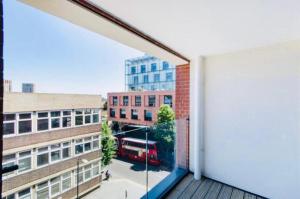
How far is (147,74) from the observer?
2966cm

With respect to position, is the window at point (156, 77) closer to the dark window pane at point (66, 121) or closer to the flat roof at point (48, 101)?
the flat roof at point (48, 101)

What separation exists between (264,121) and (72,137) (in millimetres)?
11989

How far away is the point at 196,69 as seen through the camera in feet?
8.76

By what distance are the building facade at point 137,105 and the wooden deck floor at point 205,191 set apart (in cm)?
1655

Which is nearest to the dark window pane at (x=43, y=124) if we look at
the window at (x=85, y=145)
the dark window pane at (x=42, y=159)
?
the dark window pane at (x=42, y=159)

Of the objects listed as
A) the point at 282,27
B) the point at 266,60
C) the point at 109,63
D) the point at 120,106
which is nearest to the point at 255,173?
the point at 266,60

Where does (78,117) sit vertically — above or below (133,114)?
above

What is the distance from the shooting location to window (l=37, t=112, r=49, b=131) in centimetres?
1039

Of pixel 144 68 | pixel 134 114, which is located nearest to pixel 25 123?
pixel 134 114

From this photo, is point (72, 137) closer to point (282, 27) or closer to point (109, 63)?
point (109, 63)

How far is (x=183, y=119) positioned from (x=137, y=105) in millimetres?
19101

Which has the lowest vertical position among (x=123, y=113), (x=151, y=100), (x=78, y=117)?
(x=123, y=113)

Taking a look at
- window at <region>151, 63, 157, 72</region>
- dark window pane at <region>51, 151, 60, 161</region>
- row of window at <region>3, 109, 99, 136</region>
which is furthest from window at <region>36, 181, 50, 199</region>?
window at <region>151, 63, 157, 72</region>

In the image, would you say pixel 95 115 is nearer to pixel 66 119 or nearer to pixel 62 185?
pixel 66 119
